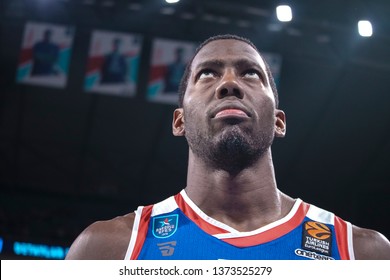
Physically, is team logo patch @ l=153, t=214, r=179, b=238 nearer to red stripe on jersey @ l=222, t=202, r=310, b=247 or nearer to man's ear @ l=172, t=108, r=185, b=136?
red stripe on jersey @ l=222, t=202, r=310, b=247

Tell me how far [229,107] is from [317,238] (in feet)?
2.13

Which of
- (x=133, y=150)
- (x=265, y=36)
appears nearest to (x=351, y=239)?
(x=265, y=36)

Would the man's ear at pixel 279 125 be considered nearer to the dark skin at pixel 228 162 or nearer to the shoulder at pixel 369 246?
the dark skin at pixel 228 162

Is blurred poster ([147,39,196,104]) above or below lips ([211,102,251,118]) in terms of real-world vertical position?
above

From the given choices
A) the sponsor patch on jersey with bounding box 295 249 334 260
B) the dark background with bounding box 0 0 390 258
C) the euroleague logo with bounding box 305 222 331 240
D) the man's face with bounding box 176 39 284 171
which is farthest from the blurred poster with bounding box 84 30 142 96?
the sponsor patch on jersey with bounding box 295 249 334 260

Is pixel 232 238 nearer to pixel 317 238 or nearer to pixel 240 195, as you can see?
pixel 240 195

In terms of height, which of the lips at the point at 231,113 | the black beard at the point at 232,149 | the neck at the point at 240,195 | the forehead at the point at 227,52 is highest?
the forehead at the point at 227,52

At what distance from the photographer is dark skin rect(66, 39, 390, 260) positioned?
2131 millimetres

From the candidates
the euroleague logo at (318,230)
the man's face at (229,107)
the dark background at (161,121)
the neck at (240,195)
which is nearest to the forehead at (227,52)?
the man's face at (229,107)

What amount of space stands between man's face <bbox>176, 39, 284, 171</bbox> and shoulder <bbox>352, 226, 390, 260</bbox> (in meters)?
0.54

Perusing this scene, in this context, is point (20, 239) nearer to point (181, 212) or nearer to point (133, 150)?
point (133, 150)

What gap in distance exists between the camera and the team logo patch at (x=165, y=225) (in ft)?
6.96

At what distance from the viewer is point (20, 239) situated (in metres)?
9.56

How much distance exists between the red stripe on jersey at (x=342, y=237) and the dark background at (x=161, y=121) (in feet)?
22.8
